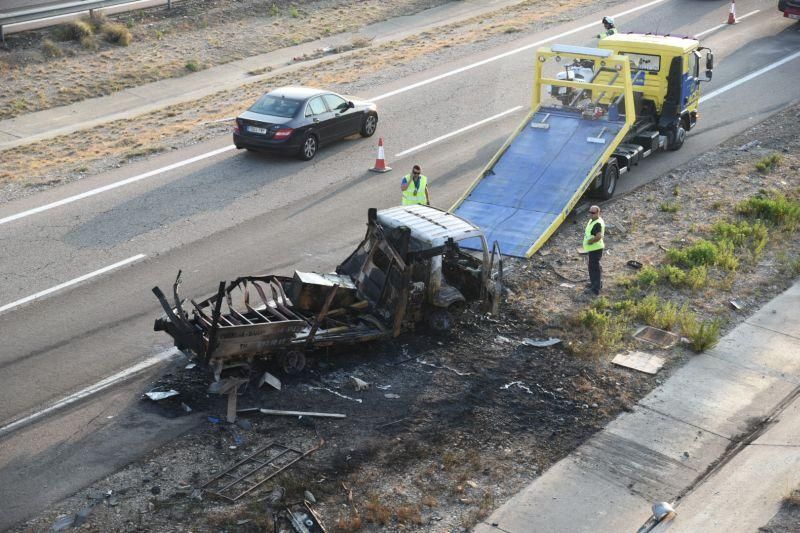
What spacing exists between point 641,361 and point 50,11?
24447 mm

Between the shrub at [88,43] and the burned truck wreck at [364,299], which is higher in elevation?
the shrub at [88,43]

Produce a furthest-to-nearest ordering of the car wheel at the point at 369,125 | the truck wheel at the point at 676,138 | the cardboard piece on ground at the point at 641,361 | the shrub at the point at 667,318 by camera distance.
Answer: the car wheel at the point at 369,125, the truck wheel at the point at 676,138, the shrub at the point at 667,318, the cardboard piece on ground at the point at 641,361

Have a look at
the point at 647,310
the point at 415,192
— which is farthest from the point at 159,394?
the point at 647,310

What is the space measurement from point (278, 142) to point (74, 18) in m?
14.1

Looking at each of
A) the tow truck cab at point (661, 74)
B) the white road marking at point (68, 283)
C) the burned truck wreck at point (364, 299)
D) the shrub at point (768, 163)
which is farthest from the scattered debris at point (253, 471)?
the shrub at point (768, 163)

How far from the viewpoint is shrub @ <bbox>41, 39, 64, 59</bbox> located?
3044cm

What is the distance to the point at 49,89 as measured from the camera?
28594 mm

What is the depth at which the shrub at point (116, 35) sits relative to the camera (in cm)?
3189

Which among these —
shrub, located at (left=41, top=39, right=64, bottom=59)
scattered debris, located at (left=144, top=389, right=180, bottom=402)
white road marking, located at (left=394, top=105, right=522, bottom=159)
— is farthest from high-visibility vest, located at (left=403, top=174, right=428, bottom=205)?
shrub, located at (left=41, top=39, right=64, bottom=59)

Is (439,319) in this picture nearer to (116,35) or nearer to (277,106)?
(277,106)

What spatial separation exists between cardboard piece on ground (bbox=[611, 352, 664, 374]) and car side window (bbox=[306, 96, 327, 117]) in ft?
34.4

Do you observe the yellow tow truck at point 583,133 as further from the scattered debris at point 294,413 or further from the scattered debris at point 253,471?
the scattered debris at point 253,471

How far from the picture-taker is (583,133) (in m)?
20.0

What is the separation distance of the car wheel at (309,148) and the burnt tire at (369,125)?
173 centimetres
